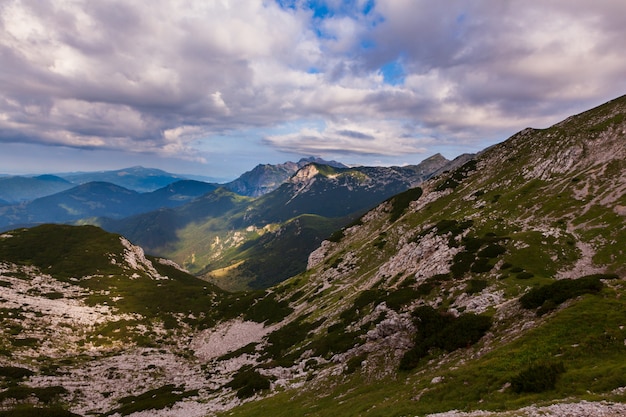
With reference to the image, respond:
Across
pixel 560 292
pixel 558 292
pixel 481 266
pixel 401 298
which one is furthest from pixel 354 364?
pixel 481 266

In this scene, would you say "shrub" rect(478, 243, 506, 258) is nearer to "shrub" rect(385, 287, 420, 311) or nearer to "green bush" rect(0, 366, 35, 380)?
"shrub" rect(385, 287, 420, 311)

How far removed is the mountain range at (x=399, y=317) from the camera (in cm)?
2547

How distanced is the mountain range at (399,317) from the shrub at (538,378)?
12 centimetres

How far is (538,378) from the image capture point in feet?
71.8

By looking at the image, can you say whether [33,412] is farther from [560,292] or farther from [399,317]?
[560,292]

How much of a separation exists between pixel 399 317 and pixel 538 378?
69.4 feet

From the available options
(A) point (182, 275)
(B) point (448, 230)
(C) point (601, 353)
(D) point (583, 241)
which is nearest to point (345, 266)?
(B) point (448, 230)

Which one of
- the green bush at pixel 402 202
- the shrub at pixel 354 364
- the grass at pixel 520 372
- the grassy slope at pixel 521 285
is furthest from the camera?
the green bush at pixel 402 202

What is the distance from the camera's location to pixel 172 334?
340 feet

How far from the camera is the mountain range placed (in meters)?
25.5

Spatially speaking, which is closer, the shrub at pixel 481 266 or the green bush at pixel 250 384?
the green bush at pixel 250 384

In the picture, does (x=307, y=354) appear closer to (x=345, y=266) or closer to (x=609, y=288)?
(x=609, y=288)

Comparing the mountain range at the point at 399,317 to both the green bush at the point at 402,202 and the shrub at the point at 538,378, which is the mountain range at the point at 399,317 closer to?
the shrub at the point at 538,378

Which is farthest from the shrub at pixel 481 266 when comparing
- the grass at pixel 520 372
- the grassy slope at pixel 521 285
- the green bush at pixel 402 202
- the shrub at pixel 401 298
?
the green bush at pixel 402 202
